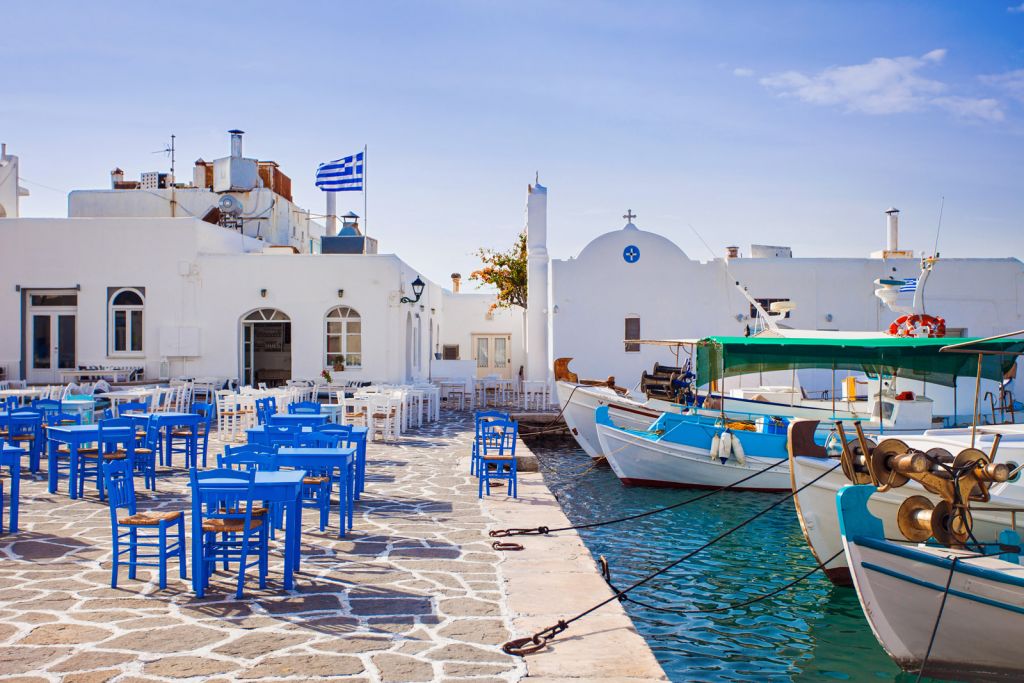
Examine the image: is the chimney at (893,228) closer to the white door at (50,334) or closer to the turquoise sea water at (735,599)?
the turquoise sea water at (735,599)

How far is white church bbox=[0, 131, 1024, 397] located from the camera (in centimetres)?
2161

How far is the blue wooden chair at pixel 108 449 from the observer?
971 centimetres

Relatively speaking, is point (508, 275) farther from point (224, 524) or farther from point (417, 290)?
point (224, 524)

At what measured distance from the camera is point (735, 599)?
30.1ft

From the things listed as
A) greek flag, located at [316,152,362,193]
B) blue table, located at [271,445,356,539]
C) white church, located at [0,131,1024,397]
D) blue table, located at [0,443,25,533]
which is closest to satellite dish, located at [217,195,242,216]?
white church, located at [0,131,1024,397]

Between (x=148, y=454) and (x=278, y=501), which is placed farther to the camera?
(x=148, y=454)

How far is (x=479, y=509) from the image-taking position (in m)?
9.88

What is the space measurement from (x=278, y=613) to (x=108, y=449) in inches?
246

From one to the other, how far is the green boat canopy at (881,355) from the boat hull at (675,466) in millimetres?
1898

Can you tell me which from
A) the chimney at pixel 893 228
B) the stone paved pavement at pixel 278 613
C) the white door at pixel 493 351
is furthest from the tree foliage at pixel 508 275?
the stone paved pavement at pixel 278 613

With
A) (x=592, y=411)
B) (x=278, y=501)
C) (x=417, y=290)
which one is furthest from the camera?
(x=417, y=290)

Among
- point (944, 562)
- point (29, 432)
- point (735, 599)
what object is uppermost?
point (29, 432)

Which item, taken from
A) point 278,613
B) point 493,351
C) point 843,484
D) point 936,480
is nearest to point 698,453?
point 843,484

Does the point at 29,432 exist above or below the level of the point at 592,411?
above
